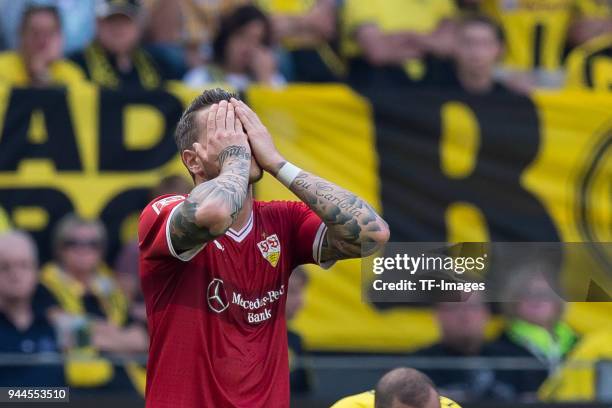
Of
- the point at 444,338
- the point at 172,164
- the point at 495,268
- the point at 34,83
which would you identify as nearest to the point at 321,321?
the point at 444,338

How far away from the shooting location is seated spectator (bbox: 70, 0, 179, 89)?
8352 millimetres

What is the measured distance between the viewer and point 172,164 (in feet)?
25.1

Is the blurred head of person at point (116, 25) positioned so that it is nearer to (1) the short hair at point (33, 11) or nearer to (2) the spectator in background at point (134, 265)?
(1) the short hair at point (33, 11)

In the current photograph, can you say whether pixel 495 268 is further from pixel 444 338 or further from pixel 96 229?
pixel 96 229

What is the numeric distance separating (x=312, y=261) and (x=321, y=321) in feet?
11.8

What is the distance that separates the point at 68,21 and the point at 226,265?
5.02 m

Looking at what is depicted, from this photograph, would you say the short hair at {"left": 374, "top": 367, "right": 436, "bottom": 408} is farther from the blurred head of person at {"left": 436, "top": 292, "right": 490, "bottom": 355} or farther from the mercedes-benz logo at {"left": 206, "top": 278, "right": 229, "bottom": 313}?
the blurred head of person at {"left": 436, "top": 292, "right": 490, "bottom": 355}

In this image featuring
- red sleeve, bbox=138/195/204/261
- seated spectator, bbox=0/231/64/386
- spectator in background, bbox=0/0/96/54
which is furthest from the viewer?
spectator in background, bbox=0/0/96/54

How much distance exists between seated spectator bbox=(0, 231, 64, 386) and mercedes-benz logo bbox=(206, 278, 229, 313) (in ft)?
11.4

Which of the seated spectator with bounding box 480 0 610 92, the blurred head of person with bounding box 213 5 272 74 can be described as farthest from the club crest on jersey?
the seated spectator with bounding box 480 0 610 92

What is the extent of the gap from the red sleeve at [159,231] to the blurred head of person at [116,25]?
4763 millimetres

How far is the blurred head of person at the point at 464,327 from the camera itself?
7.42 meters

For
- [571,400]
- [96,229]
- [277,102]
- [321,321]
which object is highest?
[277,102]

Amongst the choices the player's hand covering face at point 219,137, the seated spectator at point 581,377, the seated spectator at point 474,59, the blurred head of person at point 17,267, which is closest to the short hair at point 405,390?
the player's hand covering face at point 219,137
